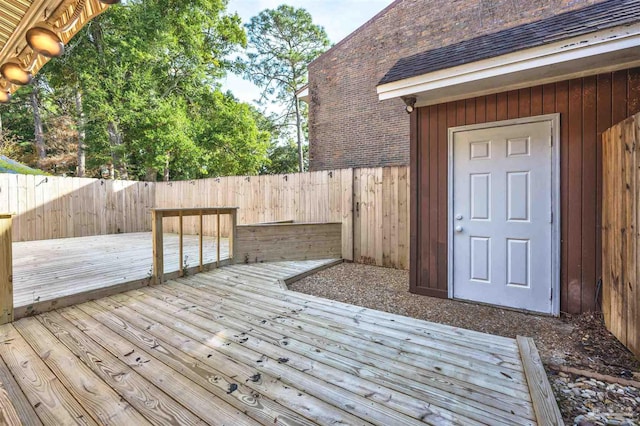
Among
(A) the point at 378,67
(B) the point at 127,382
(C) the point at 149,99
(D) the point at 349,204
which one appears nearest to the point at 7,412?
(B) the point at 127,382

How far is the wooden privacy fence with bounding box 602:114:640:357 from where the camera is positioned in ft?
6.83

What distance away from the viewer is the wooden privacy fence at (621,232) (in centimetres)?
208

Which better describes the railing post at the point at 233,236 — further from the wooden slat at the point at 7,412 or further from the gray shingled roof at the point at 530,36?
the wooden slat at the point at 7,412

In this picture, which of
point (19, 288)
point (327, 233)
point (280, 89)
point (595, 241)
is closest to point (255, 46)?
point (280, 89)

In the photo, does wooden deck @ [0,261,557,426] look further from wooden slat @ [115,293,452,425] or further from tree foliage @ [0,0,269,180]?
tree foliage @ [0,0,269,180]

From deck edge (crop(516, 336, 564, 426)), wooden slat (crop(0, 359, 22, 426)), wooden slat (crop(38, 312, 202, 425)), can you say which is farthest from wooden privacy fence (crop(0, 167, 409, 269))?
wooden slat (crop(0, 359, 22, 426))

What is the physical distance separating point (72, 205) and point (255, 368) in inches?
325

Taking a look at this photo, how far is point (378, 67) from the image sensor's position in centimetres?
925

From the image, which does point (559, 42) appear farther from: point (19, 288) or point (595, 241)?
point (19, 288)

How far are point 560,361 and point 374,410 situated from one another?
160 cm

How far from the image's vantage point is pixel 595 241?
9.34ft

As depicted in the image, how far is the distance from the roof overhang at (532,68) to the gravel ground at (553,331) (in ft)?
7.61

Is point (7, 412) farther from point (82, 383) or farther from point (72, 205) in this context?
point (72, 205)

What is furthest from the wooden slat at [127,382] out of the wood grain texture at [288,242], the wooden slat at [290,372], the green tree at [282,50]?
the green tree at [282,50]
